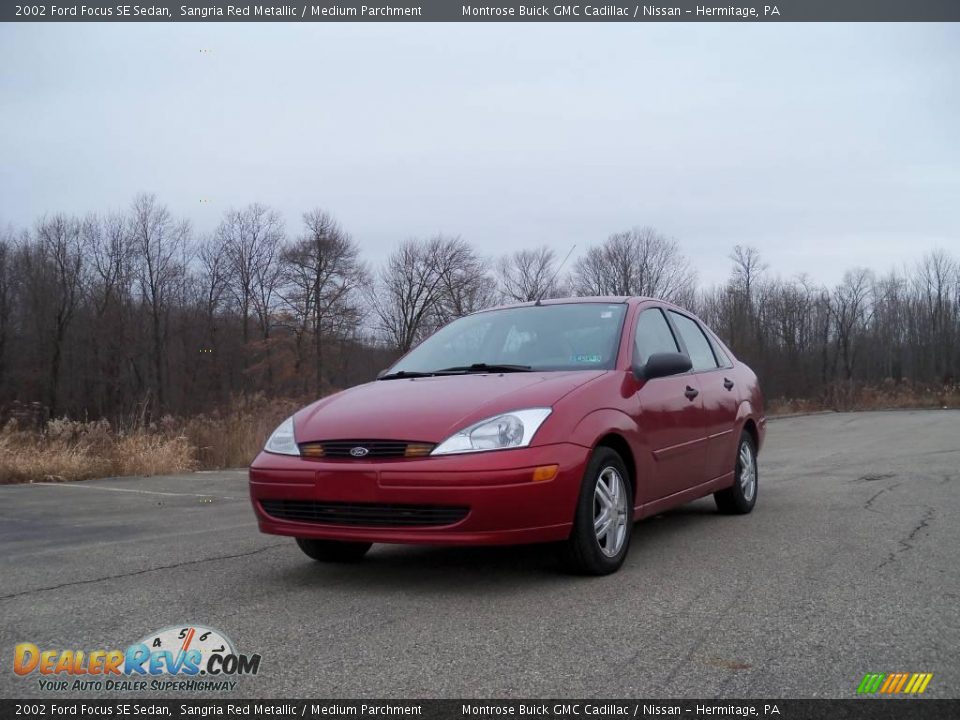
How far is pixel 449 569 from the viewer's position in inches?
185

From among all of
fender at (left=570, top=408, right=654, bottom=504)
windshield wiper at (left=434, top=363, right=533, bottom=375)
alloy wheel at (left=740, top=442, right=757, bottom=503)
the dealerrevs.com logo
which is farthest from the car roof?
the dealerrevs.com logo

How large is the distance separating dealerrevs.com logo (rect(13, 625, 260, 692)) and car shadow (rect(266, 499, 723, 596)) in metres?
1.13

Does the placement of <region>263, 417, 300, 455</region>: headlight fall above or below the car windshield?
below

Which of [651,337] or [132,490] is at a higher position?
[651,337]

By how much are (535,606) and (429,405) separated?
1184mm

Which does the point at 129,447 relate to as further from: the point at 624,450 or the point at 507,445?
the point at 507,445

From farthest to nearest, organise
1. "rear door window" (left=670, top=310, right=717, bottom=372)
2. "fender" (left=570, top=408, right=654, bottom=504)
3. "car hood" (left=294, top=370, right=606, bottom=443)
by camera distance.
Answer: "rear door window" (left=670, top=310, right=717, bottom=372) < "fender" (left=570, top=408, right=654, bottom=504) < "car hood" (left=294, top=370, right=606, bottom=443)

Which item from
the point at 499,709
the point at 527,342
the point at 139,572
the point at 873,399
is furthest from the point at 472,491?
the point at 873,399

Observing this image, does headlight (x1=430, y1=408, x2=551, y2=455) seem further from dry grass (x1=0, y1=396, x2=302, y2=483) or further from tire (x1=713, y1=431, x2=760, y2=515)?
dry grass (x1=0, y1=396, x2=302, y2=483)

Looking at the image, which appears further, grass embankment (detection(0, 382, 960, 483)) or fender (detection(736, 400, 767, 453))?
grass embankment (detection(0, 382, 960, 483))

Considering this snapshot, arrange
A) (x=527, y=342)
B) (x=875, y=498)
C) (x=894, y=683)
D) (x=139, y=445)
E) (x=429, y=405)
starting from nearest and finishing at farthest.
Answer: (x=894, y=683) < (x=429, y=405) < (x=527, y=342) < (x=875, y=498) < (x=139, y=445)

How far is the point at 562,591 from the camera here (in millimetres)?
4102

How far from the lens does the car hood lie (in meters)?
4.21

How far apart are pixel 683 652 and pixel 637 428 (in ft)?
6.06
